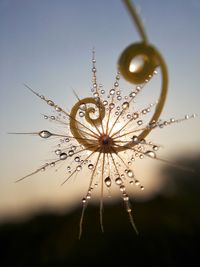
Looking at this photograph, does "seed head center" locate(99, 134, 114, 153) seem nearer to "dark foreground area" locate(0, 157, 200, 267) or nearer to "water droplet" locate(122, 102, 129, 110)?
"water droplet" locate(122, 102, 129, 110)

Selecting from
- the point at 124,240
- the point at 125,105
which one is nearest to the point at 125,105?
the point at 125,105

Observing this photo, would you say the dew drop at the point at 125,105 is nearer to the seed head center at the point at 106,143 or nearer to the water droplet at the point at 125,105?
the water droplet at the point at 125,105

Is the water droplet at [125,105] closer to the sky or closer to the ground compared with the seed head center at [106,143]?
closer to the sky

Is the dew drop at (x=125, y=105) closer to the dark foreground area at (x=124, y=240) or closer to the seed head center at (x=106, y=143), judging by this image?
the seed head center at (x=106, y=143)

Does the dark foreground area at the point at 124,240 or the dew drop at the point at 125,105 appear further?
the dark foreground area at the point at 124,240

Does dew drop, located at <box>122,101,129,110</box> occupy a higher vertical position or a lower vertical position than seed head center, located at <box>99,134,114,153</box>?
higher

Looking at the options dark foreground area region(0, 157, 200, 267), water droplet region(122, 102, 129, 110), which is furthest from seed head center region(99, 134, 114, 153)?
dark foreground area region(0, 157, 200, 267)

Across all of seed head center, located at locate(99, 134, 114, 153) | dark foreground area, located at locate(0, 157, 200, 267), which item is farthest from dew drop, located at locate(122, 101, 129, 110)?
dark foreground area, located at locate(0, 157, 200, 267)

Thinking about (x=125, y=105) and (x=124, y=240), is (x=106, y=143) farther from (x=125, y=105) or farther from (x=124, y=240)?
(x=124, y=240)

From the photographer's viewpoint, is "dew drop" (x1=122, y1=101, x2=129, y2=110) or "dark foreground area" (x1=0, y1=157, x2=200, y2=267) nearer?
"dew drop" (x1=122, y1=101, x2=129, y2=110)

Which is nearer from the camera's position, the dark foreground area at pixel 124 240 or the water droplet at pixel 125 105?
the water droplet at pixel 125 105

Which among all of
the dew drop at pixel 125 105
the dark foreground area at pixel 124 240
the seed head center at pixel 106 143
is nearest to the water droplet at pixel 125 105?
the dew drop at pixel 125 105
